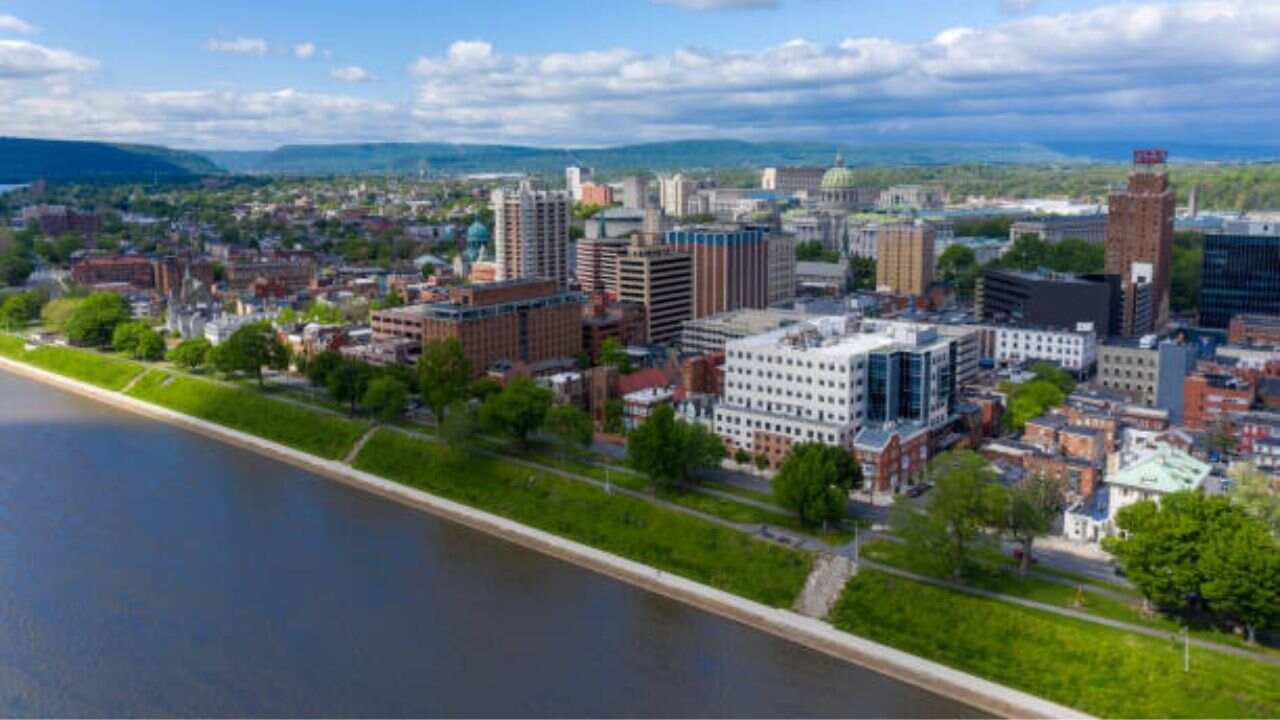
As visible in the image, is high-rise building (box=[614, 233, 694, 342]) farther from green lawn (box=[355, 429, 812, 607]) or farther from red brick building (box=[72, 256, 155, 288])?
red brick building (box=[72, 256, 155, 288])

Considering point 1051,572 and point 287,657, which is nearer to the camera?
point 287,657

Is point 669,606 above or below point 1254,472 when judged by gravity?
below

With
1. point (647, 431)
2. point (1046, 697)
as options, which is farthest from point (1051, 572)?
point (647, 431)

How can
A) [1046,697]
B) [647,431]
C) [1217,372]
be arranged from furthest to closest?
[1217,372] < [647,431] < [1046,697]

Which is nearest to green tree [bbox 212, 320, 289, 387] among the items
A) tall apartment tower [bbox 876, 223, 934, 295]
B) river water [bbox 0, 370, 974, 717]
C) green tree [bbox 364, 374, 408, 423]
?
green tree [bbox 364, 374, 408, 423]

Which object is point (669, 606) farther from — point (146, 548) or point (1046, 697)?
point (146, 548)

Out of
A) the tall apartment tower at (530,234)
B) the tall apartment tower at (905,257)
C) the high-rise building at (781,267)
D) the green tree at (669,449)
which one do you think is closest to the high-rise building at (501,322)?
the tall apartment tower at (530,234)
